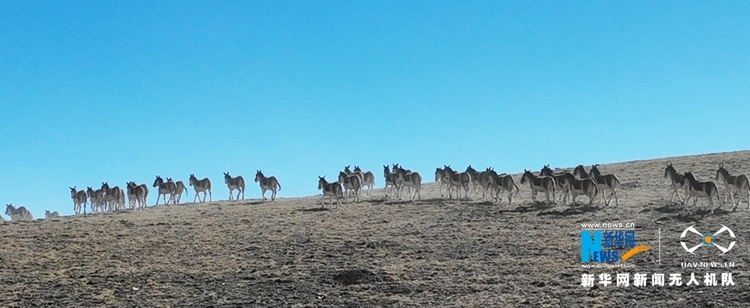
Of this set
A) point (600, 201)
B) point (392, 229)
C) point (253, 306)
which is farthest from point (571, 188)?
point (253, 306)

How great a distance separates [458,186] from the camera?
119 feet

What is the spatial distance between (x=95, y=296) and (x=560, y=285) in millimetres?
11206

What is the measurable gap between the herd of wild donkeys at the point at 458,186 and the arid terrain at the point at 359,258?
989 mm

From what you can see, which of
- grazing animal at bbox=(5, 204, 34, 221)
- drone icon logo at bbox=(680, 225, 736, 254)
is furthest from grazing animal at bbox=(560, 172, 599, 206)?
grazing animal at bbox=(5, 204, 34, 221)

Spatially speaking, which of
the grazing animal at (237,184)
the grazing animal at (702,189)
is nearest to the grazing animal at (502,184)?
the grazing animal at (702,189)

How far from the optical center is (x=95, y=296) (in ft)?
57.0

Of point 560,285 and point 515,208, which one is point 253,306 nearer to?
point 560,285

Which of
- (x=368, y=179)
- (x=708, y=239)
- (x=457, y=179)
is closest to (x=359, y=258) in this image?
(x=708, y=239)

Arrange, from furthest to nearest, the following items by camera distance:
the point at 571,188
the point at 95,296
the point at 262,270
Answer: the point at 571,188 → the point at 262,270 → the point at 95,296

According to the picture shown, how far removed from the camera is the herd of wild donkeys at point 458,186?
→ 28.2 m

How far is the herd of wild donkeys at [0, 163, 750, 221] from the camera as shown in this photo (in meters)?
28.2

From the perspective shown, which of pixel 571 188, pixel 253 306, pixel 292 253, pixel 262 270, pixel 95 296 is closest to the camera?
pixel 253 306

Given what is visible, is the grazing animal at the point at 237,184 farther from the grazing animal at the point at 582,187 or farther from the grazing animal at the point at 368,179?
the grazing animal at the point at 582,187

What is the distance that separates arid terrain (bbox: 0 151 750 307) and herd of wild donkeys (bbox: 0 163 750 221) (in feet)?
3.24
